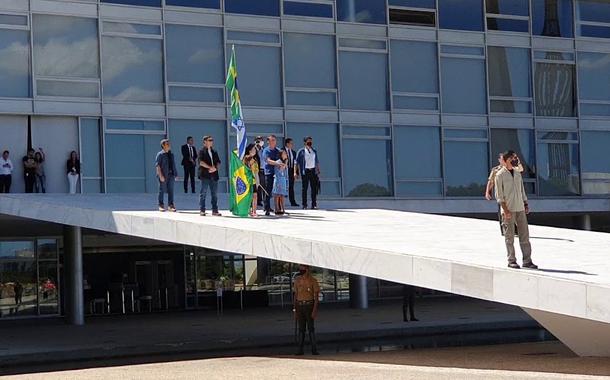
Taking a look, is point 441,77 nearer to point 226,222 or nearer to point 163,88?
point 163,88

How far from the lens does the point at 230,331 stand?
27266 mm

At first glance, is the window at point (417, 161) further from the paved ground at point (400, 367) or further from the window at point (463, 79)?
the paved ground at point (400, 367)

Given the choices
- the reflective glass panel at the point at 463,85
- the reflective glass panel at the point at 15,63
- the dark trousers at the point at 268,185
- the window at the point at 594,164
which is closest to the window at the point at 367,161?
the reflective glass panel at the point at 463,85

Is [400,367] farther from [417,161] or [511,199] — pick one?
[417,161]

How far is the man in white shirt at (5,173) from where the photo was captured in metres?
29.6

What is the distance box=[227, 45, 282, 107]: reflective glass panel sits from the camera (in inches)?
1316

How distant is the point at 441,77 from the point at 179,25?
875 cm

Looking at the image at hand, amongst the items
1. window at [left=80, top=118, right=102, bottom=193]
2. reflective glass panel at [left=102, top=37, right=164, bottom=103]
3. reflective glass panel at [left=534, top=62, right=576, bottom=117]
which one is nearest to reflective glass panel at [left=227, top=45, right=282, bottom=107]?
reflective glass panel at [left=102, top=37, right=164, bottom=103]

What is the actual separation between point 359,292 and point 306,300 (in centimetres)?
1744

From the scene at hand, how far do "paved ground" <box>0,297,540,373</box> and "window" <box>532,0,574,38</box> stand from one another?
9.39 m

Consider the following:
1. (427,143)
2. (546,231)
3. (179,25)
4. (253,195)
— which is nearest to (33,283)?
(179,25)

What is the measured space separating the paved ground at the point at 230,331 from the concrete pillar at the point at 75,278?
0.52 meters

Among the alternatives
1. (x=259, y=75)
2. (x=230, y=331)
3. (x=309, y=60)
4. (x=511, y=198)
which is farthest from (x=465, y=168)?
(x=511, y=198)

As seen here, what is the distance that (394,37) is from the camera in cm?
3562
